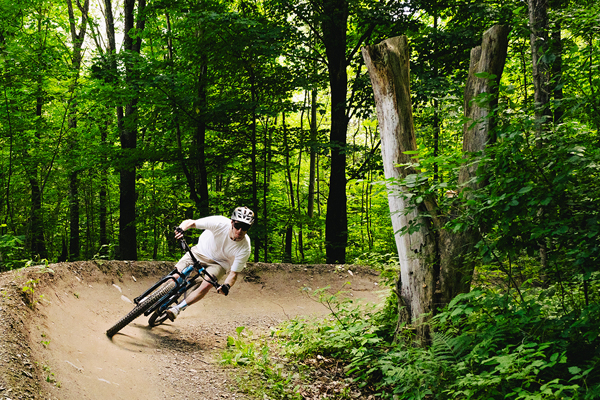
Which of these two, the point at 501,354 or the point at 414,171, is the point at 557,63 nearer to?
the point at 414,171

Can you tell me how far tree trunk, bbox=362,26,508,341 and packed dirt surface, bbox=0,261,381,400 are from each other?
7.77ft

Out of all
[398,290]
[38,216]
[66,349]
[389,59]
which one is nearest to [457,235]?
[398,290]

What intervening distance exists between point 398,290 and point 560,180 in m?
2.50

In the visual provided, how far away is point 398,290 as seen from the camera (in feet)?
16.0

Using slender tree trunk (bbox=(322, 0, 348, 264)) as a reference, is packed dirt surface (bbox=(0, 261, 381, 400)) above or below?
below

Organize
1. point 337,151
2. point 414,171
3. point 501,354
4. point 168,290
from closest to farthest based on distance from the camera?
point 501,354, point 414,171, point 168,290, point 337,151

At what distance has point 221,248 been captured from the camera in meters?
5.75

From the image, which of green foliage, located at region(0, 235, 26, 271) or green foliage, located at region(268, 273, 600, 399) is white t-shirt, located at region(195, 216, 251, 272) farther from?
green foliage, located at region(0, 235, 26, 271)

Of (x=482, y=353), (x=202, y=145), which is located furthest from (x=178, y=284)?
(x=202, y=145)

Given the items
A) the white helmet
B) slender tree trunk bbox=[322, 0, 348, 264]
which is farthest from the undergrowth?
slender tree trunk bbox=[322, 0, 348, 264]

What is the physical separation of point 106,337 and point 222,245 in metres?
1.91

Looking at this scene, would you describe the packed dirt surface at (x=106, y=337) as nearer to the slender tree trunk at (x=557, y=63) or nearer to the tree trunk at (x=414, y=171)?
the tree trunk at (x=414, y=171)

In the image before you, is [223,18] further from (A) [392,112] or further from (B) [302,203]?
(B) [302,203]

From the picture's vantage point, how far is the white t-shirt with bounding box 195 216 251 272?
559cm
